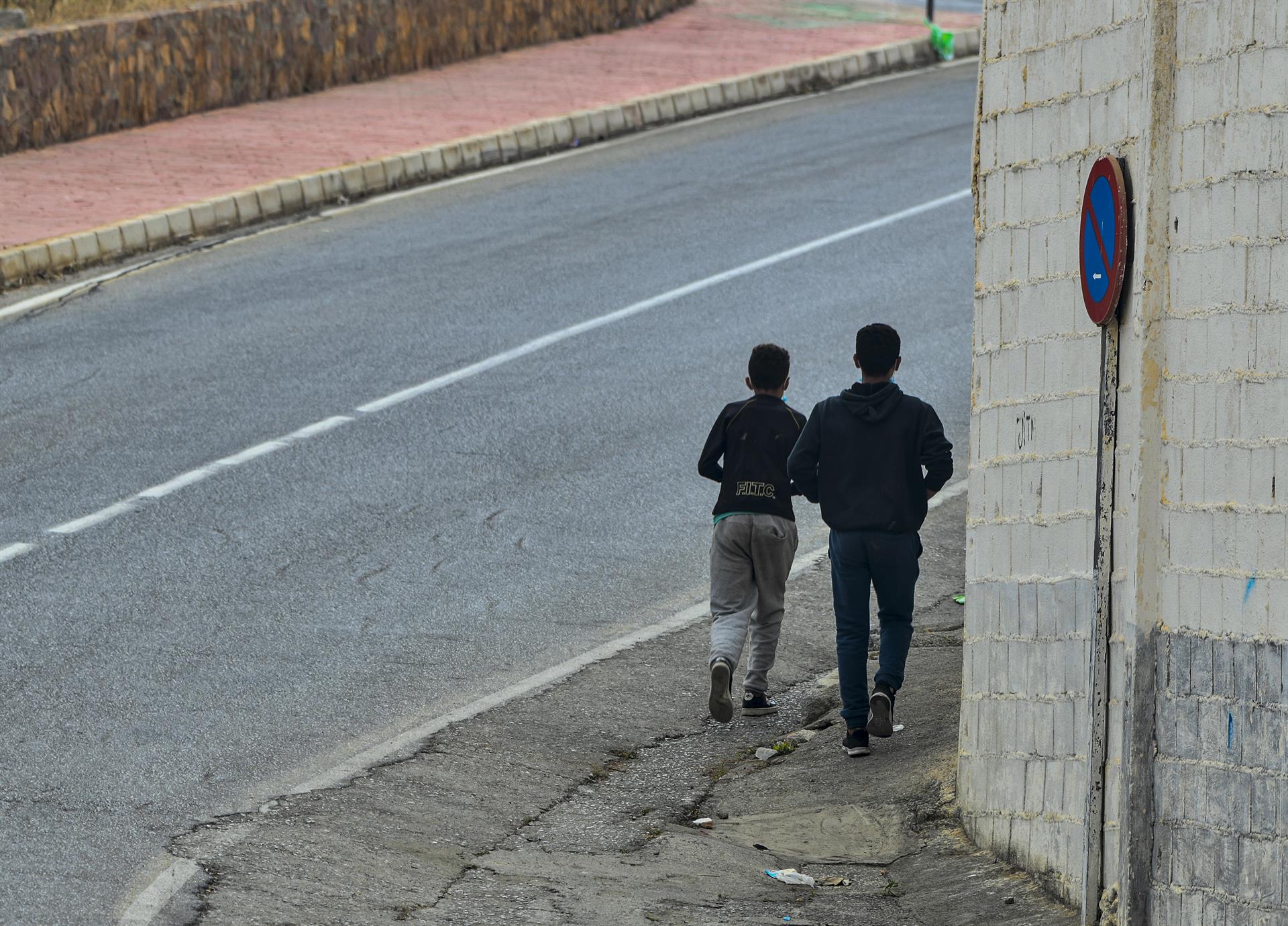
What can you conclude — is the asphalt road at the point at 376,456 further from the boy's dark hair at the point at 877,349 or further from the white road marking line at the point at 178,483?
the boy's dark hair at the point at 877,349

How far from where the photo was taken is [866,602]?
798 cm

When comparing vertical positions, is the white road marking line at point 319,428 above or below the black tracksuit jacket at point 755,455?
below

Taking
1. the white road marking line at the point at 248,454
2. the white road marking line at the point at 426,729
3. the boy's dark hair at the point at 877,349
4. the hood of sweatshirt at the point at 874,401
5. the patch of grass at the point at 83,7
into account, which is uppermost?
the patch of grass at the point at 83,7

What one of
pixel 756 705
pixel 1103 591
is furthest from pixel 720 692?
pixel 1103 591

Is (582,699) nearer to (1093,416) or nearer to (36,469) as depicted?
(1093,416)

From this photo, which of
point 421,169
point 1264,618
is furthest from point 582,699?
point 421,169

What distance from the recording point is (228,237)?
648 inches

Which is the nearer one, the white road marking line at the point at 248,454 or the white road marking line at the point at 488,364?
the white road marking line at the point at 488,364

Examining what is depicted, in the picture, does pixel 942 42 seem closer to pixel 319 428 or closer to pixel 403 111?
pixel 403 111

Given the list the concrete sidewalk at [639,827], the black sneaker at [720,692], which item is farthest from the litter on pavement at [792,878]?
the black sneaker at [720,692]

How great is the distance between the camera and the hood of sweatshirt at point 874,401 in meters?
7.85

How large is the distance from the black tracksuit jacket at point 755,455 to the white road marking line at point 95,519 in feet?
11.4

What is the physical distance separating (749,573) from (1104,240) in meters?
3.04

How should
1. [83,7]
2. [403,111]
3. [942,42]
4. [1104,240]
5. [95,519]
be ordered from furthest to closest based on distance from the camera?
1. [942,42]
2. [403,111]
3. [83,7]
4. [95,519]
5. [1104,240]
